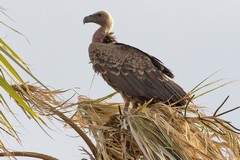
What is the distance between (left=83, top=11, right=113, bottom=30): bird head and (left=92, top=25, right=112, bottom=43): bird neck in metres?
0.08

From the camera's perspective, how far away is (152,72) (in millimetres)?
8297

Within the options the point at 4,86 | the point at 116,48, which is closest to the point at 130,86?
the point at 116,48

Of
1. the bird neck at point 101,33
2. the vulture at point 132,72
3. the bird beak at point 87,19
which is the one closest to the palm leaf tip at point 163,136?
the vulture at point 132,72

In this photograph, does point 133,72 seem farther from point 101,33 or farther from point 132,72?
point 101,33

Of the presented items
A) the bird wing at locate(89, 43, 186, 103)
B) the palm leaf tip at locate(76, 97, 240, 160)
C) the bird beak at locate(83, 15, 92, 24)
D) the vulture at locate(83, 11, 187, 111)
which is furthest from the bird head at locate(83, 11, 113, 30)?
the palm leaf tip at locate(76, 97, 240, 160)

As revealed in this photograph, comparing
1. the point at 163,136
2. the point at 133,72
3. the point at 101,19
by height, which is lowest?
the point at 163,136

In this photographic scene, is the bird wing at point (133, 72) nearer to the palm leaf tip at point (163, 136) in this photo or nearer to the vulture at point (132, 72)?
the vulture at point (132, 72)

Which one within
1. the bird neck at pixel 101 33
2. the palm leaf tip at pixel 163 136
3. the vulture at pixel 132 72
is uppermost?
the bird neck at pixel 101 33

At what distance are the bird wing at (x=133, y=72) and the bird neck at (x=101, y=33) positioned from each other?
0.30 metres

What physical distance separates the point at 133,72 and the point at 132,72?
2cm

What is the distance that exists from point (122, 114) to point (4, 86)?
1741mm

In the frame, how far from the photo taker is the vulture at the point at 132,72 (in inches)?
308

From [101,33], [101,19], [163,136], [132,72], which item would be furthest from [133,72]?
[163,136]

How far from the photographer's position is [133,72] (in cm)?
848
